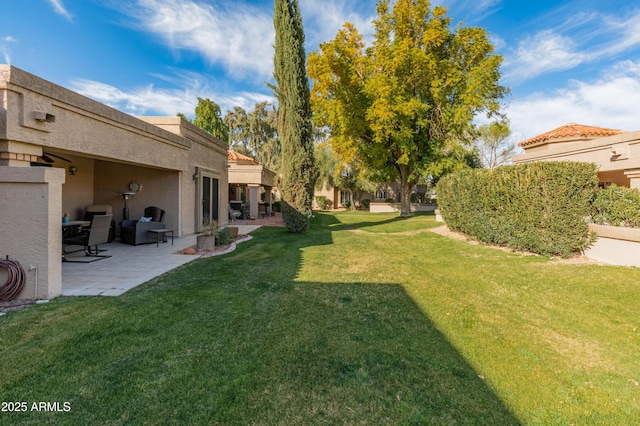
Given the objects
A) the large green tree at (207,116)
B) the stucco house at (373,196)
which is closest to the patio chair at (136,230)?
the stucco house at (373,196)

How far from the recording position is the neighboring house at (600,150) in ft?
29.5

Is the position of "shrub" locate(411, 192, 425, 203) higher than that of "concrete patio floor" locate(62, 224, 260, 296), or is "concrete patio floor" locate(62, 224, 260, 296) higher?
"shrub" locate(411, 192, 425, 203)

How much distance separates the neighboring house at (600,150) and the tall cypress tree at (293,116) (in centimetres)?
907

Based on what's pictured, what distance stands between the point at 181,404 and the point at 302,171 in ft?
33.5

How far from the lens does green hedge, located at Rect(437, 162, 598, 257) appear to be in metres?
7.20

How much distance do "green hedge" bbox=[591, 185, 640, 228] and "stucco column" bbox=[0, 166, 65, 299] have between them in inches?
439

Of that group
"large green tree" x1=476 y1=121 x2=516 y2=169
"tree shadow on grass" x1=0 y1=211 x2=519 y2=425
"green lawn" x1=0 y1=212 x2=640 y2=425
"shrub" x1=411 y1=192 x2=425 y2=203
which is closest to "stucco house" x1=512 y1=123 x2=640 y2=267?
"green lawn" x1=0 y1=212 x2=640 y2=425

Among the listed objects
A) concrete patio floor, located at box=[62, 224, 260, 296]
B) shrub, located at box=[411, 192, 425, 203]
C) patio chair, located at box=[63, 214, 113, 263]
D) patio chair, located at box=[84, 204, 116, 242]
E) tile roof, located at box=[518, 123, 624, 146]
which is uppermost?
tile roof, located at box=[518, 123, 624, 146]

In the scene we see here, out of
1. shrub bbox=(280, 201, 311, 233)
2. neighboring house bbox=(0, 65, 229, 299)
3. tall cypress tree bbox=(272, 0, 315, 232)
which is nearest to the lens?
neighboring house bbox=(0, 65, 229, 299)

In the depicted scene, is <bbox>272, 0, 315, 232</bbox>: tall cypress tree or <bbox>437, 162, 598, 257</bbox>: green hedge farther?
<bbox>272, 0, 315, 232</bbox>: tall cypress tree

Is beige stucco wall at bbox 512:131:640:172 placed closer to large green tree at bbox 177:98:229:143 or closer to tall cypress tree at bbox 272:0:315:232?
tall cypress tree at bbox 272:0:315:232

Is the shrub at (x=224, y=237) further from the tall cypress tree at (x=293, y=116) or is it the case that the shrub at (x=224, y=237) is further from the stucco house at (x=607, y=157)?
the stucco house at (x=607, y=157)

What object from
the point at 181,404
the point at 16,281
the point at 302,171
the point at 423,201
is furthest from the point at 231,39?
the point at 423,201

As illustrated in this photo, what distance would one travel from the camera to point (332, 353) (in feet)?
10.3
